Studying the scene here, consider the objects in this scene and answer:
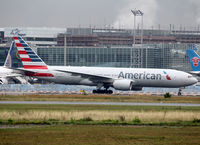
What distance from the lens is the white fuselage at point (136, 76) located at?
74875mm

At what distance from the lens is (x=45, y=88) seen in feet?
276

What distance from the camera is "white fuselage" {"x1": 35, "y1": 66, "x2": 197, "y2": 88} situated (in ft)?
246

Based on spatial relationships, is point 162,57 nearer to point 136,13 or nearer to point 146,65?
point 146,65

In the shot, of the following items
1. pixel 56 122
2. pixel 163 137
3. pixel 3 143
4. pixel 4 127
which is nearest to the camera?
pixel 3 143

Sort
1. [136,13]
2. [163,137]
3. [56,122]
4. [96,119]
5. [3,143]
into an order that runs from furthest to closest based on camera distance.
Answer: [136,13], [96,119], [56,122], [163,137], [3,143]

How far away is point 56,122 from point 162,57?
13430 centimetres

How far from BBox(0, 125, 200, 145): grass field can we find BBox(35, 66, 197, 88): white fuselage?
138 ft

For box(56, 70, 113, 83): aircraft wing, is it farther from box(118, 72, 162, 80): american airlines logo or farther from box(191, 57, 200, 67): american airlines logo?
box(191, 57, 200, 67): american airlines logo

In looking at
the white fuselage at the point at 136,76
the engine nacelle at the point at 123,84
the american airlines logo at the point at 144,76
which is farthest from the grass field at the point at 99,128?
the white fuselage at the point at 136,76

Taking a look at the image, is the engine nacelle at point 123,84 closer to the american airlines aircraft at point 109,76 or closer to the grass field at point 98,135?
the american airlines aircraft at point 109,76

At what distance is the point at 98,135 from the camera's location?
28.7 meters

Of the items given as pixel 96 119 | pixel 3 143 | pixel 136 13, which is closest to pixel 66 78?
pixel 96 119

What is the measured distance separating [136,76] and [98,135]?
153ft

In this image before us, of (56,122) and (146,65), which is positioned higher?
(146,65)
